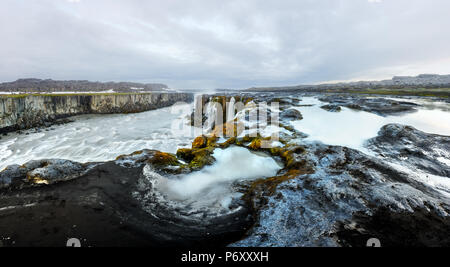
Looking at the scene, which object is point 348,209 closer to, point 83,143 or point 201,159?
point 201,159

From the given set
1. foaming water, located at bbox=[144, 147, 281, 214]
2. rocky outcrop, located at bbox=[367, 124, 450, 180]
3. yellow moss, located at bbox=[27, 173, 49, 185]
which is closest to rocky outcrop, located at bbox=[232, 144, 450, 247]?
foaming water, located at bbox=[144, 147, 281, 214]

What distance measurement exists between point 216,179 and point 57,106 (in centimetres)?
4216

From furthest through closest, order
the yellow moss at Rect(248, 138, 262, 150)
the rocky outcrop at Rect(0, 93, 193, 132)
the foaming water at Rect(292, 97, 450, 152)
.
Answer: the rocky outcrop at Rect(0, 93, 193, 132) → the foaming water at Rect(292, 97, 450, 152) → the yellow moss at Rect(248, 138, 262, 150)

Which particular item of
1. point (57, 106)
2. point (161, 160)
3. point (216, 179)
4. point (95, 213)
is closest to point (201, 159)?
point (216, 179)

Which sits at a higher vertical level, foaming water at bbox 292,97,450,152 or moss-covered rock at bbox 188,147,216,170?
foaming water at bbox 292,97,450,152

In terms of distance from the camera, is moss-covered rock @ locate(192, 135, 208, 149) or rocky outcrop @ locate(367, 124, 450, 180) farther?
moss-covered rock @ locate(192, 135, 208, 149)

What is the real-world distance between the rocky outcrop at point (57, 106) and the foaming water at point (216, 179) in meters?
31.5

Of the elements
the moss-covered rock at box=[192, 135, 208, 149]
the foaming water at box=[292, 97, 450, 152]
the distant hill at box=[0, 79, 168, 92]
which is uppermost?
the distant hill at box=[0, 79, 168, 92]

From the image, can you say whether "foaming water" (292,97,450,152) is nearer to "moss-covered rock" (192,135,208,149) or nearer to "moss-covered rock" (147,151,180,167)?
"moss-covered rock" (192,135,208,149)

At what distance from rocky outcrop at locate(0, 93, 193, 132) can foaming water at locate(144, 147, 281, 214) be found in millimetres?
31457

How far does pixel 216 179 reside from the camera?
8.60 metres

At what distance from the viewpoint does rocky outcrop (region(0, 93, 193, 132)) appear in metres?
25.6
